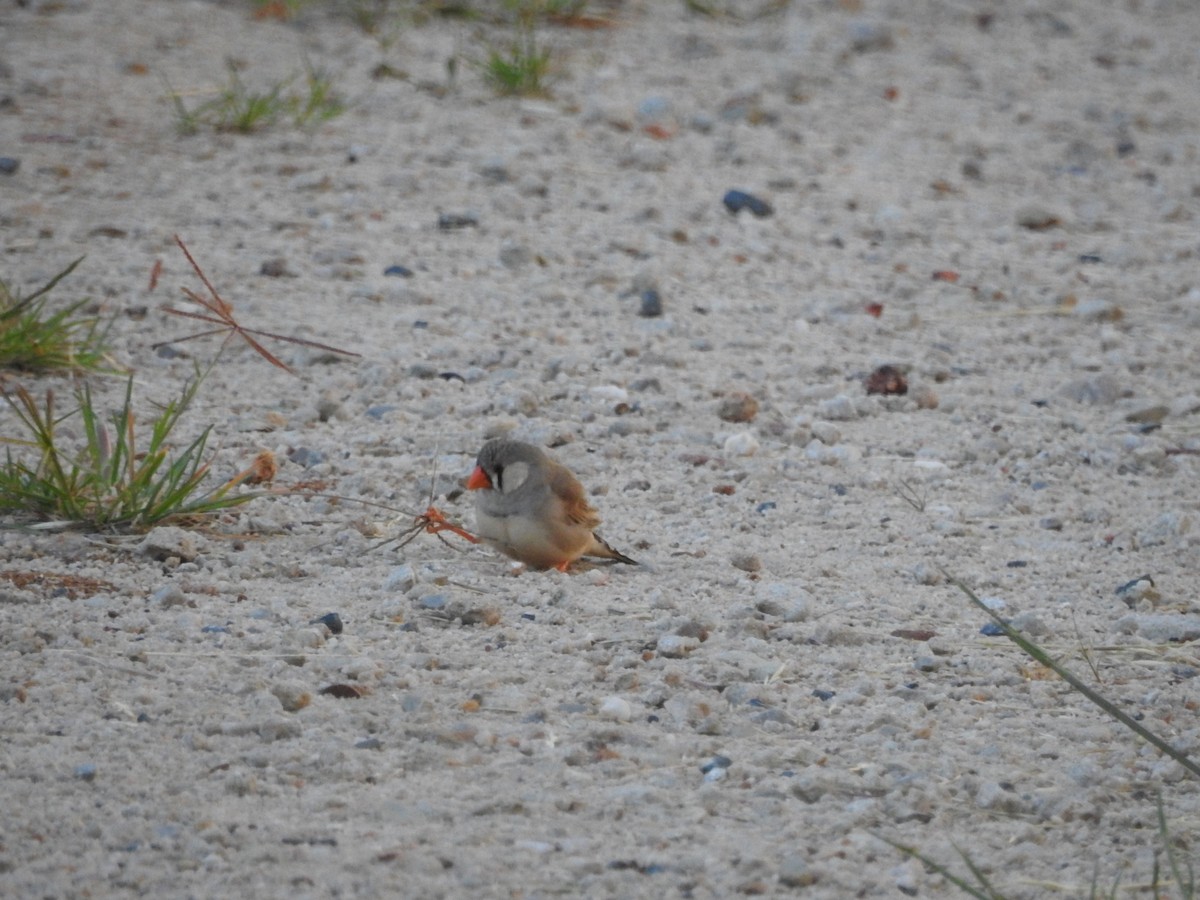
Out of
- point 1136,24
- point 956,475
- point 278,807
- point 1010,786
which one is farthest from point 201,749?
point 1136,24

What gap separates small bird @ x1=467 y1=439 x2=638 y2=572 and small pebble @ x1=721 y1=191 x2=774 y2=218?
318cm

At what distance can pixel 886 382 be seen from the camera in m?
5.61

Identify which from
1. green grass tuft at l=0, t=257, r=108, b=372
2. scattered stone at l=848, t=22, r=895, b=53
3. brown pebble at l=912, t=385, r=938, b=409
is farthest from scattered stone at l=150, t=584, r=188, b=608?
scattered stone at l=848, t=22, r=895, b=53

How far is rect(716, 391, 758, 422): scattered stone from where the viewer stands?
5.27m

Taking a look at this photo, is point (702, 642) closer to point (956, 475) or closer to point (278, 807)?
point (278, 807)

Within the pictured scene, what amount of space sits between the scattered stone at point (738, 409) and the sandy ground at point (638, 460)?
0.03 m

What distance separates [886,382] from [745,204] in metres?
1.84

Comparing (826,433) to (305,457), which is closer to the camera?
(305,457)

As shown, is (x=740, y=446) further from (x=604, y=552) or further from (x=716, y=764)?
(x=716, y=764)

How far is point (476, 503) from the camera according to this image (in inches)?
165

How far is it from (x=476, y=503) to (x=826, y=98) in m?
5.19

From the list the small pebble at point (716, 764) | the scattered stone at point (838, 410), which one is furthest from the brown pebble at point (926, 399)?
the small pebble at point (716, 764)

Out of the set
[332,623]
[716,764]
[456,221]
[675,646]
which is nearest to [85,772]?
[332,623]

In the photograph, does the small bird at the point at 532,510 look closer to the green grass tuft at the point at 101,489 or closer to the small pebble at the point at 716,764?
the green grass tuft at the point at 101,489
